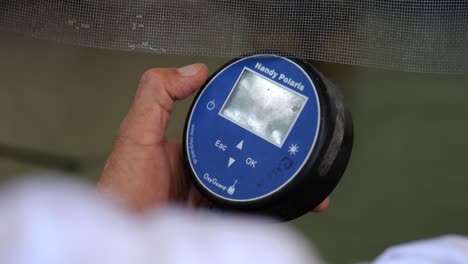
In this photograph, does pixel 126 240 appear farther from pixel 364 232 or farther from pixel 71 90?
pixel 71 90

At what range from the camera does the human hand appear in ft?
1.76

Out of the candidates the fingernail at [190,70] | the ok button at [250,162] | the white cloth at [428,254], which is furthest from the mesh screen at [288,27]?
the white cloth at [428,254]

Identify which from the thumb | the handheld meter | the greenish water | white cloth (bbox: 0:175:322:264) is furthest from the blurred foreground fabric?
the greenish water

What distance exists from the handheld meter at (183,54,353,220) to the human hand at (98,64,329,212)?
0.05 m

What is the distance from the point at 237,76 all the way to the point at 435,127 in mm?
503

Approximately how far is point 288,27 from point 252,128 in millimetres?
160

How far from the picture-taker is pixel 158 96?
1.79ft

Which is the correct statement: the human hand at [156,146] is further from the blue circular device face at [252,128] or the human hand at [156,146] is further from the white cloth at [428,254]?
the white cloth at [428,254]

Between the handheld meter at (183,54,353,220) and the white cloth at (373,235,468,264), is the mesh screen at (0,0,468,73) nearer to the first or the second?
the handheld meter at (183,54,353,220)

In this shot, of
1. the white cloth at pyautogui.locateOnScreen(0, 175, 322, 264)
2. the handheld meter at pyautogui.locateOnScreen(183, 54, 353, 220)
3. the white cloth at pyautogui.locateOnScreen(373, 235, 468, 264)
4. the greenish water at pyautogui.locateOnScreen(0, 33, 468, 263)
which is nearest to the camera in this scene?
the white cloth at pyautogui.locateOnScreen(0, 175, 322, 264)

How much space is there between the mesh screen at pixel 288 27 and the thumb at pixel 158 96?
0.05 m

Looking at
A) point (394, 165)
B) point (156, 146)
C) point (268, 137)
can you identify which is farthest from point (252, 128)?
point (394, 165)

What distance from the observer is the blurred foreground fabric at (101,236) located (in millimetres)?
188

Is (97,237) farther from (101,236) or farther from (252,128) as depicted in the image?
(252,128)
